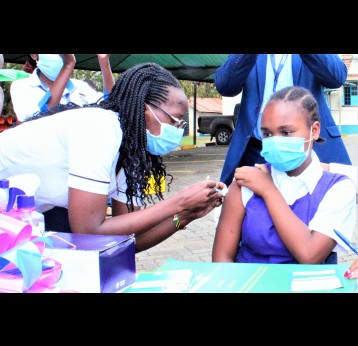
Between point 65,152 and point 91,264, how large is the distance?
0.64 metres

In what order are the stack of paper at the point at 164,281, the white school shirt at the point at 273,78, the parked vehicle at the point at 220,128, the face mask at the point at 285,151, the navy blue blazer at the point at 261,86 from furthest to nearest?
the parked vehicle at the point at 220,128
the white school shirt at the point at 273,78
the navy blue blazer at the point at 261,86
the face mask at the point at 285,151
the stack of paper at the point at 164,281

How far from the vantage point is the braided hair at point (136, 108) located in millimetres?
1959

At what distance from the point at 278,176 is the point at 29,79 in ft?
6.83

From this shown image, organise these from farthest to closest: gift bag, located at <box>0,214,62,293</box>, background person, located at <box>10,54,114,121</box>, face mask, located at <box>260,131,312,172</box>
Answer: background person, located at <box>10,54,114,121</box>
face mask, located at <box>260,131,312,172</box>
gift bag, located at <box>0,214,62,293</box>

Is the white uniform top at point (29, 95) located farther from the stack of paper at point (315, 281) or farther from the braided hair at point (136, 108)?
the stack of paper at point (315, 281)

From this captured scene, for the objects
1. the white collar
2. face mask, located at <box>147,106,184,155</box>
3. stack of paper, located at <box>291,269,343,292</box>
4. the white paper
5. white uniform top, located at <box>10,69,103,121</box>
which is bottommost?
stack of paper, located at <box>291,269,343,292</box>

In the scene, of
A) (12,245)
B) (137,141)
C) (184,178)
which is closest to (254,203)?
(137,141)

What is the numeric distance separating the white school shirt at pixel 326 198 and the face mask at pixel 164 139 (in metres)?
0.33

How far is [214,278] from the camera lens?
5.19 ft

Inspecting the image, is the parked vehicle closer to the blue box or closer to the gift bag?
the blue box

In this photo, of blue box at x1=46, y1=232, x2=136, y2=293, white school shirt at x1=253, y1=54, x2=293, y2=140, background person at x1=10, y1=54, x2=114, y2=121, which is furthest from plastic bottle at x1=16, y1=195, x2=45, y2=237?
background person at x1=10, y1=54, x2=114, y2=121

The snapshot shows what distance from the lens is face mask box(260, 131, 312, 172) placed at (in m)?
2.05

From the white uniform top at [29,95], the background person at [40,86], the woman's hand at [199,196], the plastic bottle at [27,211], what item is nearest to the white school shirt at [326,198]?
the woman's hand at [199,196]

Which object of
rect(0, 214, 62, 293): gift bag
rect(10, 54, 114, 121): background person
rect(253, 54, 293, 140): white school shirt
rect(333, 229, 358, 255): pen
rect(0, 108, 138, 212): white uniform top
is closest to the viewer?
rect(0, 214, 62, 293): gift bag
